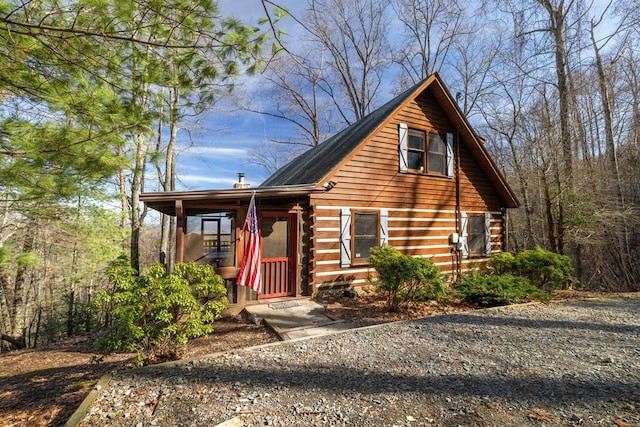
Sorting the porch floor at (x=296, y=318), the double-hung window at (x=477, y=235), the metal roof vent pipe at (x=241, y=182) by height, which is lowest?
the porch floor at (x=296, y=318)

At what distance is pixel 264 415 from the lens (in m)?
2.67

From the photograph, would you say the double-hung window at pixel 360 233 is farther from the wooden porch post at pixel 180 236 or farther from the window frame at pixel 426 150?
the wooden porch post at pixel 180 236

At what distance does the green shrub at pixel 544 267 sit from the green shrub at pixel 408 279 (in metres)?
3.26

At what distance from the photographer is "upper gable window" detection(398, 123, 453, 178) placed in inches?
353

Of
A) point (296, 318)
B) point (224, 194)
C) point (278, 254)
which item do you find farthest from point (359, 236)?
point (224, 194)

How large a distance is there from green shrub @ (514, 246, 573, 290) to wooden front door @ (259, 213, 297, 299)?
6.24 metres

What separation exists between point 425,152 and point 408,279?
5179 mm

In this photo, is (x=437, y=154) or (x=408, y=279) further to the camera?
(x=437, y=154)

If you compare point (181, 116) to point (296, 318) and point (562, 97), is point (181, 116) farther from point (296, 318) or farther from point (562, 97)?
point (562, 97)

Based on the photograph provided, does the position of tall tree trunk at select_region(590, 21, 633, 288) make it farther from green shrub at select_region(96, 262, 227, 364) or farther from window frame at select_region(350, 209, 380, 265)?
green shrub at select_region(96, 262, 227, 364)

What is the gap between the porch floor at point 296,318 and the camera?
5016 millimetres

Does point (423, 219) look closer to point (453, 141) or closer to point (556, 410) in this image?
point (453, 141)

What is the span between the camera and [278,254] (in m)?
7.40

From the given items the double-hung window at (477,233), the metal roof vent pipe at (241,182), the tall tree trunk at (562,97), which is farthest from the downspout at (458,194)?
the metal roof vent pipe at (241,182)
